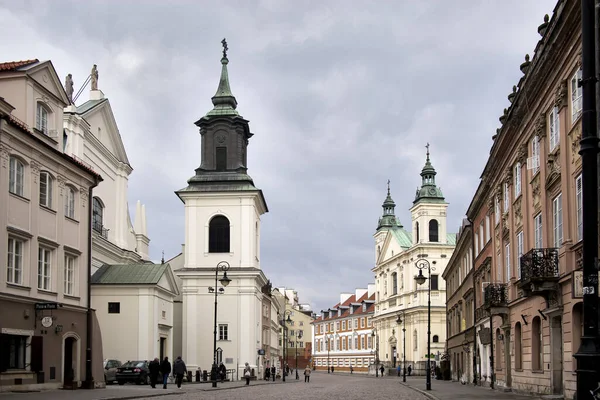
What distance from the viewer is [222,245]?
67.9 m

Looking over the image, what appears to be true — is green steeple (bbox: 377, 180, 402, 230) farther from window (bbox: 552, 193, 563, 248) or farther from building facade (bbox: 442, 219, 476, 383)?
window (bbox: 552, 193, 563, 248)

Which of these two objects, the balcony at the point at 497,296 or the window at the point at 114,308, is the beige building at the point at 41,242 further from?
the balcony at the point at 497,296

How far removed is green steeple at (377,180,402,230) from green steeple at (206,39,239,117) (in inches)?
2199

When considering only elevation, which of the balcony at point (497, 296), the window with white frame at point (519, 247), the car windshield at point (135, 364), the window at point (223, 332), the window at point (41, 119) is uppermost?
the window at point (41, 119)

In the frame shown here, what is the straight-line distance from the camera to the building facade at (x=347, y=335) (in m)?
131

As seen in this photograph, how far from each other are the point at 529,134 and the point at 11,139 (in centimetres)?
1750

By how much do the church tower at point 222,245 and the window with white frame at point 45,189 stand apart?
34932 millimetres

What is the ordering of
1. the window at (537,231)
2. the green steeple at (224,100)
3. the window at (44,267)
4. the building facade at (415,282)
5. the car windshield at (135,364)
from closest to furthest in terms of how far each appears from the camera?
the window at (537,231)
the window at (44,267)
the car windshield at (135,364)
the green steeple at (224,100)
the building facade at (415,282)

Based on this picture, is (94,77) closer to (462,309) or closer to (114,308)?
(114,308)

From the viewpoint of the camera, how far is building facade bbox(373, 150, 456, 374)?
332 ft

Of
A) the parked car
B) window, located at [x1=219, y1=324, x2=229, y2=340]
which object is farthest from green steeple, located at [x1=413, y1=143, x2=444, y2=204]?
the parked car

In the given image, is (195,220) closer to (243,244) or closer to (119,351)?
(243,244)

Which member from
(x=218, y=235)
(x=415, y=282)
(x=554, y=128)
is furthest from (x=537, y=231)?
(x=415, y=282)

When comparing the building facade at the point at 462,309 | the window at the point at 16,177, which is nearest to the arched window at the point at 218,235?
the building facade at the point at 462,309
